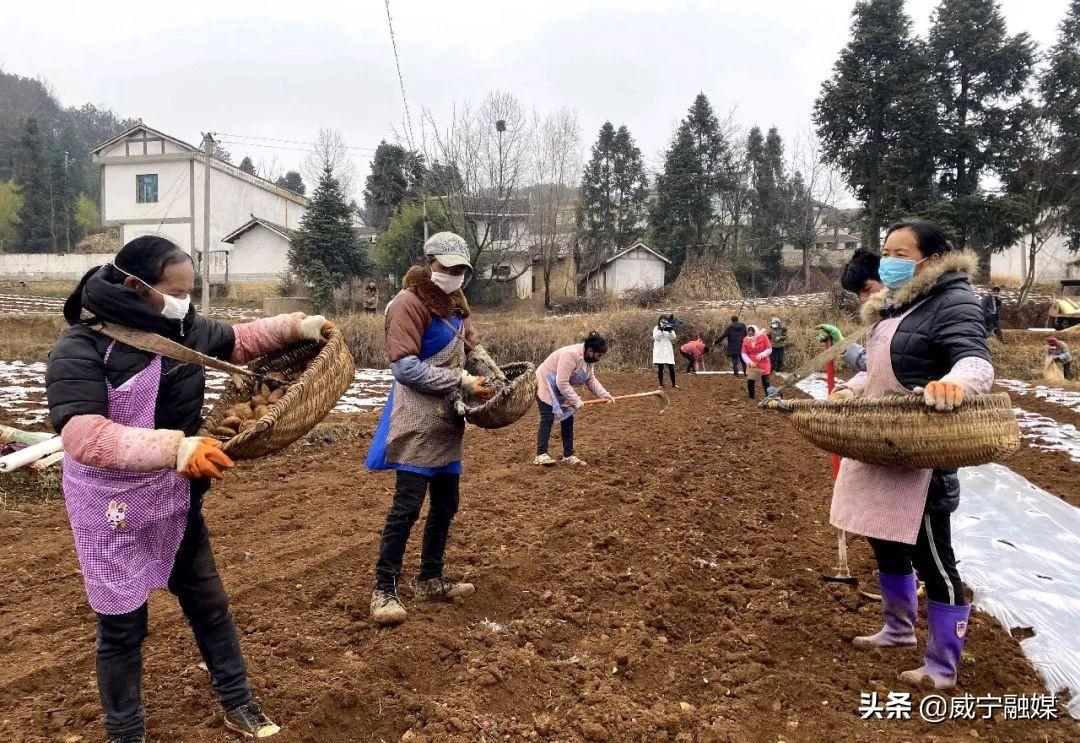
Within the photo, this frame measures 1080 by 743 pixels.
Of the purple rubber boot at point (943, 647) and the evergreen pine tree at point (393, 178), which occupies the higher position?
the evergreen pine tree at point (393, 178)

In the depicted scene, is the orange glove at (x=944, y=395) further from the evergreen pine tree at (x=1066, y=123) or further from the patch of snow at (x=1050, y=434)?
the evergreen pine tree at (x=1066, y=123)

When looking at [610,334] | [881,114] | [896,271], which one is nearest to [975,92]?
[881,114]

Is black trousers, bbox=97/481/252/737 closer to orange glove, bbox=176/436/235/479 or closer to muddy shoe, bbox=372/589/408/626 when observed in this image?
orange glove, bbox=176/436/235/479

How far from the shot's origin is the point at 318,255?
2791 cm

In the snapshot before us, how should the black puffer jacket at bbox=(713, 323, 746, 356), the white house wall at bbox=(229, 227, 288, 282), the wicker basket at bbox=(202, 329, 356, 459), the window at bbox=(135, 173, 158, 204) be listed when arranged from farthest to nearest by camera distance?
the window at bbox=(135, 173, 158, 204)
the white house wall at bbox=(229, 227, 288, 282)
the black puffer jacket at bbox=(713, 323, 746, 356)
the wicker basket at bbox=(202, 329, 356, 459)

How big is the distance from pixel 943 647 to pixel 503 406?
6.90 feet

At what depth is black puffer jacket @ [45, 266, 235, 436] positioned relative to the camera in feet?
6.53

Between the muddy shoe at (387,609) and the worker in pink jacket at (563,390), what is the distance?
389cm

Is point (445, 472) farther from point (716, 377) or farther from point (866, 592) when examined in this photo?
point (716, 377)

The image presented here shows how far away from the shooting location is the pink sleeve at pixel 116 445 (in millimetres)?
1948

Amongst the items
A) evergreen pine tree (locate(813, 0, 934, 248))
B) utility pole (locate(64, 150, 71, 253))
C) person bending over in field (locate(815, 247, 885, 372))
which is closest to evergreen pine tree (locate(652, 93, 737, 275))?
evergreen pine tree (locate(813, 0, 934, 248))

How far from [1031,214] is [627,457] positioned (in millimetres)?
23538

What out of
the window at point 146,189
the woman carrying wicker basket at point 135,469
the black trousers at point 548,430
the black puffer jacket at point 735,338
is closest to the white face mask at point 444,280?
→ the woman carrying wicker basket at point 135,469

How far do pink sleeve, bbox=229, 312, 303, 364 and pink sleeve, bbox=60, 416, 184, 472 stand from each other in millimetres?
756
